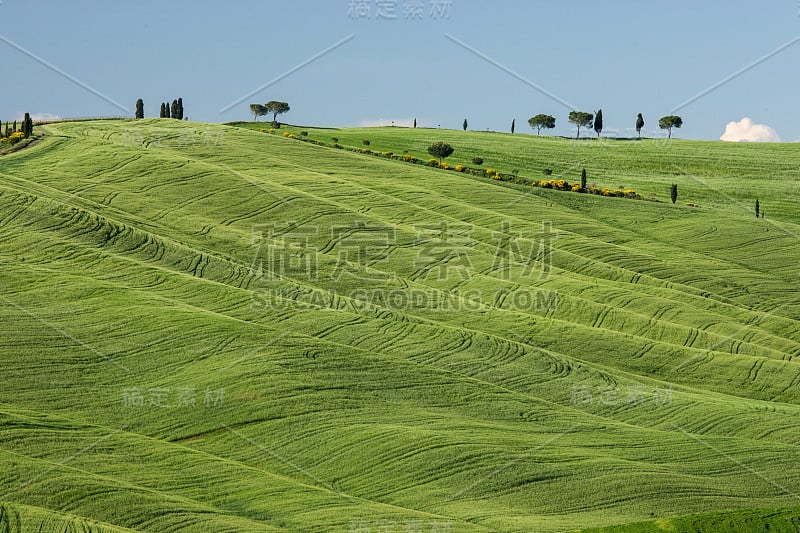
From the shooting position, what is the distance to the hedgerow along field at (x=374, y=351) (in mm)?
43000

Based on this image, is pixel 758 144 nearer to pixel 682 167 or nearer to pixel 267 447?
pixel 682 167

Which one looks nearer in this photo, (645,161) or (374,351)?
→ (374,351)

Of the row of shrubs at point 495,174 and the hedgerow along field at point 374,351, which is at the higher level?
the row of shrubs at point 495,174

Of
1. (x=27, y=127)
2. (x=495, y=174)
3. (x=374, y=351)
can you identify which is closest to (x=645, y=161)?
(x=495, y=174)

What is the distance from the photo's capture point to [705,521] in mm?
42156

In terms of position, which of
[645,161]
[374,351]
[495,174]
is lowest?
[374,351]

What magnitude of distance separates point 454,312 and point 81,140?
5006 centimetres

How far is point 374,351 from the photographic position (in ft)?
193

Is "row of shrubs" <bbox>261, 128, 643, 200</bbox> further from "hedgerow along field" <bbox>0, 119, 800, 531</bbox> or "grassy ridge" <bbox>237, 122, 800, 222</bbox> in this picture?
"grassy ridge" <bbox>237, 122, 800, 222</bbox>

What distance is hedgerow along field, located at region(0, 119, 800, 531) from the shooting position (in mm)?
43000

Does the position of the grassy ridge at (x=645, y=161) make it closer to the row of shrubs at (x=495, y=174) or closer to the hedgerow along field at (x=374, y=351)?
the row of shrubs at (x=495, y=174)

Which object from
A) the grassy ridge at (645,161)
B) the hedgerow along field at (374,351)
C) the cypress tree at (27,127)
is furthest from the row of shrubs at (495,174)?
the cypress tree at (27,127)

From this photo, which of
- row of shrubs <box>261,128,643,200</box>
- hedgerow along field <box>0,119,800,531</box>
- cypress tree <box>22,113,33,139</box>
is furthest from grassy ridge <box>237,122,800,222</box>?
cypress tree <box>22,113,33,139</box>

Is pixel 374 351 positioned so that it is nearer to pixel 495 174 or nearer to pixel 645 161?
pixel 495 174
